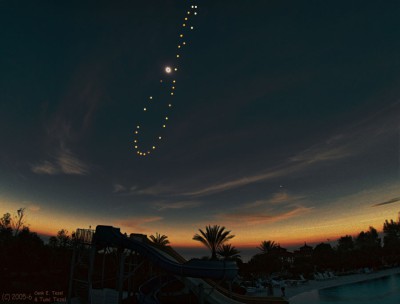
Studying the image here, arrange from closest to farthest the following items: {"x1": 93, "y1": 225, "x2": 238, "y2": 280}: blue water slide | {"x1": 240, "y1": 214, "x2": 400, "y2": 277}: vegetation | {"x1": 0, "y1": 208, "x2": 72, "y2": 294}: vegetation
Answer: {"x1": 93, "y1": 225, "x2": 238, "y2": 280}: blue water slide → {"x1": 0, "y1": 208, "x2": 72, "y2": 294}: vegetation → {"x1": 240, "y1": 214, "x2": 400, "y2": 277}: vegetation

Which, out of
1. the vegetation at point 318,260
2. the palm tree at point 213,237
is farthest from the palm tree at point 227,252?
the vegetation at point 318,260

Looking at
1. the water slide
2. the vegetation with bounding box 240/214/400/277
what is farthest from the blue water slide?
the vegetation with bounding box 240/214/400/277

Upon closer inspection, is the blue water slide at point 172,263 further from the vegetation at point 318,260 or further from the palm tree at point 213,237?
the vegetation at point 318,260

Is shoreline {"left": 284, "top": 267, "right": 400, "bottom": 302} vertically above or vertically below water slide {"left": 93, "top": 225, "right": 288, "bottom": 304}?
below

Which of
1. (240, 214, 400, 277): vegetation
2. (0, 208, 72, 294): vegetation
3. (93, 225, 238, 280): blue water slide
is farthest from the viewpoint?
(240, 214, 400, 277): vegetation

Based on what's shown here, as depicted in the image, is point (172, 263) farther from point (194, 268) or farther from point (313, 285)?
point (313, 285)

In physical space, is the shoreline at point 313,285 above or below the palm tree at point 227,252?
below

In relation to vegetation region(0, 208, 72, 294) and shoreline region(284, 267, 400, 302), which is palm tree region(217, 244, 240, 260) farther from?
vegetation region(0, 208, 72, 294)

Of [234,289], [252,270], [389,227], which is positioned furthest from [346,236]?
[234,289]
